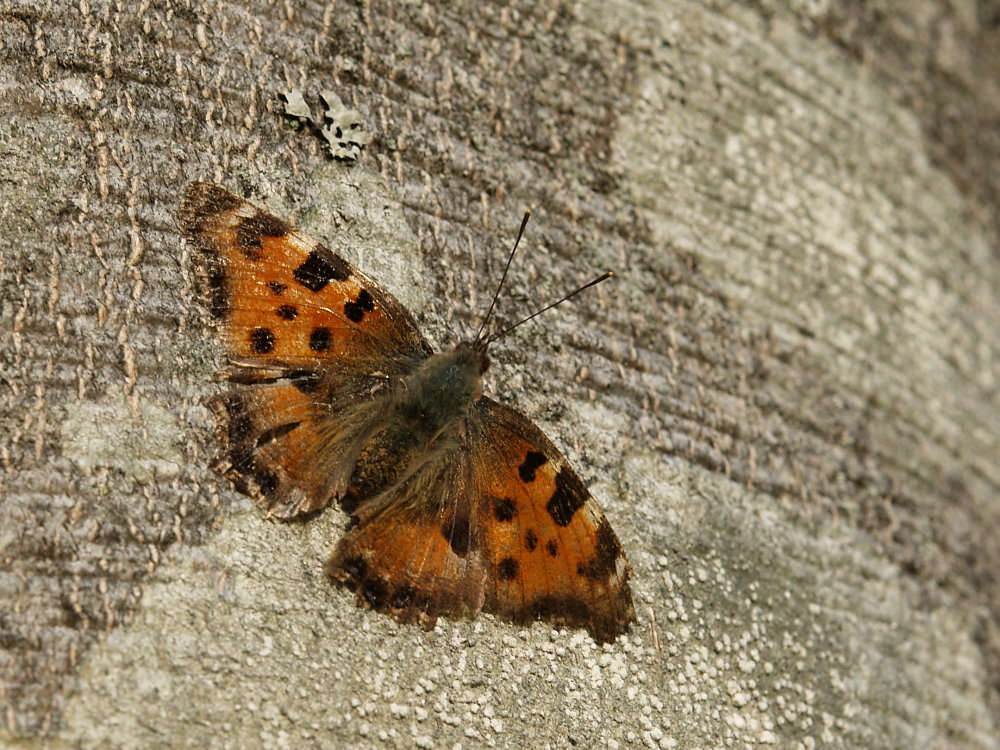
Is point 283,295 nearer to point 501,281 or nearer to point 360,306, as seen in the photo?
point 360,306

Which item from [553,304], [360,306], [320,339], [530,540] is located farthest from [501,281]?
[530,540]

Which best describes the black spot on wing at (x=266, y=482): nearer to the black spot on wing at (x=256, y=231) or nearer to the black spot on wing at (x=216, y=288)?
the black spot on wing at (x=216, y=288)

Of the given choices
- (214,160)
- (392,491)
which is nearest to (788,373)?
(392,491)

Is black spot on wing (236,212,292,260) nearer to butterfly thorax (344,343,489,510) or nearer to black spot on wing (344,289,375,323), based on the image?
black spot on wing (344,289,375,323)

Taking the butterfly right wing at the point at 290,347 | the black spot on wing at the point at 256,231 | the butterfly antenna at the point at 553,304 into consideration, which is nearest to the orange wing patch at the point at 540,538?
the butterfly antenna at the point at 553,304

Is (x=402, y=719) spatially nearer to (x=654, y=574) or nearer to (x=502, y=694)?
(x=502, y=694)

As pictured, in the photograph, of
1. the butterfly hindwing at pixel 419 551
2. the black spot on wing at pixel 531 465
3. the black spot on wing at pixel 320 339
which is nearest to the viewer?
the butterfly hindwing at pixel 419 551
